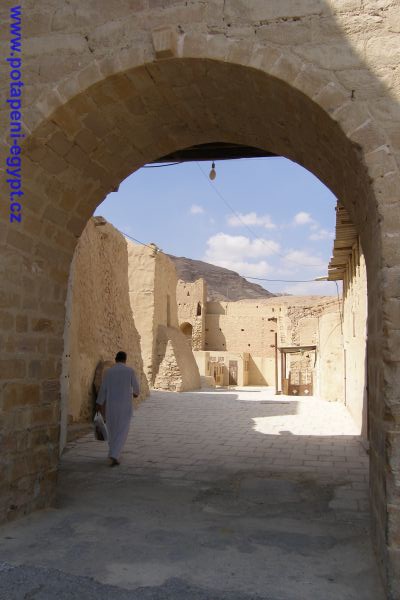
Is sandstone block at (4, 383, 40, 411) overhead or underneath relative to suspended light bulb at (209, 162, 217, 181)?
underneath

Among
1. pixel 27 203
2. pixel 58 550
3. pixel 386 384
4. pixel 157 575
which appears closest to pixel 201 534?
pixel 157 575

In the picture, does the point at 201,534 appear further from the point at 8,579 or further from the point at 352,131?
the point at 352,131

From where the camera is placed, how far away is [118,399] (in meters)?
6.32

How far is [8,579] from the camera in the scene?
2.93m

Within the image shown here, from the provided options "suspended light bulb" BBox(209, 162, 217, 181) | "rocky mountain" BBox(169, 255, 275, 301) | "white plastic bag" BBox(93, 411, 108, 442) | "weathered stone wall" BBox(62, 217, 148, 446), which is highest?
"rocky mountain" BBox(169, 255, 275, 301)

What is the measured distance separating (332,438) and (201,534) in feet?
15.5

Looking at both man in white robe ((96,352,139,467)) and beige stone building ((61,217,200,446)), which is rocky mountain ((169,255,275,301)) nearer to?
beige stone building ((61,217,200,446))

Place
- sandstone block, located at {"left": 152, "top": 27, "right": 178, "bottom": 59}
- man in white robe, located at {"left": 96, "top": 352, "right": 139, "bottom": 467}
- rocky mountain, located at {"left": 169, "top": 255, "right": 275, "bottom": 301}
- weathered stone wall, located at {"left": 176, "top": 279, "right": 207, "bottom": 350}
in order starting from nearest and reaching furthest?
sandstone block, located at {"left": 152, "top": 27, "right": 178, "bottom": 59}
man in white robe, located at {"left": 96, "top": 352, "right": 139, "bottom": 467}
weathered stone wall, located at {"left": 176, "top": 279, "right": 207, "bottom": 350}
rocky mountain, located at {"left": 169, "top": 255, "right": 275, "bottom": 301}

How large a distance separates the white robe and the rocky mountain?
2390 inches

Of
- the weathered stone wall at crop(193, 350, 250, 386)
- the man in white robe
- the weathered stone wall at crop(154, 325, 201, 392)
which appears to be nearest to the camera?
the man in white robe

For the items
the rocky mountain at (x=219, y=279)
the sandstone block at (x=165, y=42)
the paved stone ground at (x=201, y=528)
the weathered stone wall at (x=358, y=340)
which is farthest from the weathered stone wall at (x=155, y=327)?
the rocky mountain at (x=219, y=279)

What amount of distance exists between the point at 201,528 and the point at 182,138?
137 inches

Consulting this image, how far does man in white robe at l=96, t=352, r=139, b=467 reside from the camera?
6.13 metres

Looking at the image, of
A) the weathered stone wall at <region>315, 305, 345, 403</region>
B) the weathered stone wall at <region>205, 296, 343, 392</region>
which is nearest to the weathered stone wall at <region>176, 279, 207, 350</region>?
the weathered stone wall at <region>205, 296, 343, 392</region>
